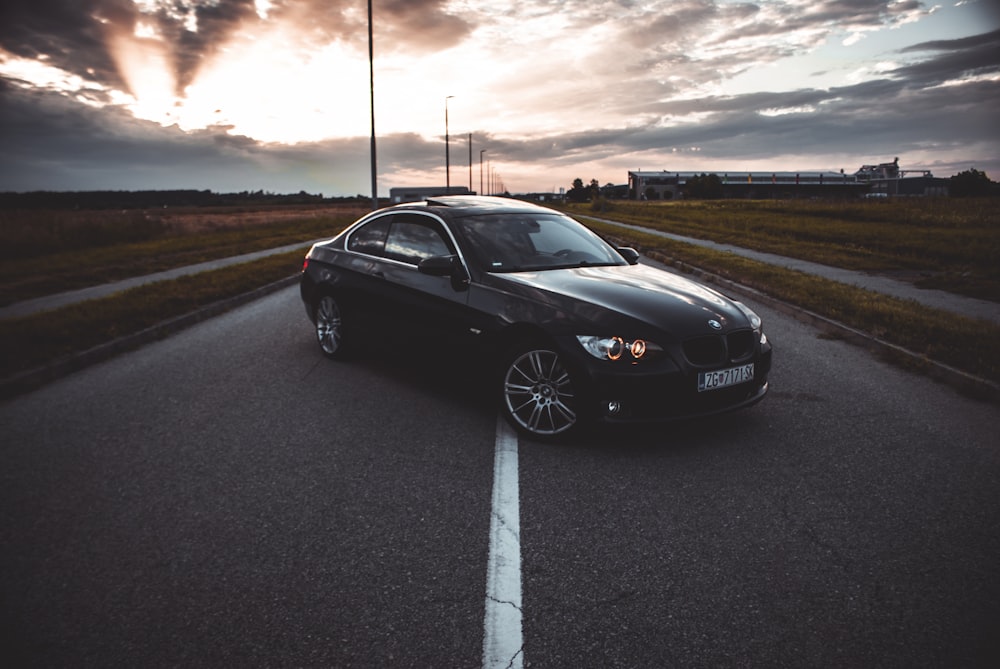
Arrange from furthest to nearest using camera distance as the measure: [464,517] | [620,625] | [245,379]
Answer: [245,379], [464,517], [620,625]

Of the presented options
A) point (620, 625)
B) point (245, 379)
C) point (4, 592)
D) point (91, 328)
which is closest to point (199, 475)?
point (4, 592)

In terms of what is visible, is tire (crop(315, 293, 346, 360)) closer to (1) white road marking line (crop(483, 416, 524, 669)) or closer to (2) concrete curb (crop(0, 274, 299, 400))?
(2) concrete curb (crop(0, 274, 299, 400))

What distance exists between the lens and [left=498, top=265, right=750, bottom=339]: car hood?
160 inches

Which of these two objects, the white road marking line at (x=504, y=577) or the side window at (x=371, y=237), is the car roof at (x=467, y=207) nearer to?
the side window at (x=371, y=237)

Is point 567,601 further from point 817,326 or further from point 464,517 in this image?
point 817,326

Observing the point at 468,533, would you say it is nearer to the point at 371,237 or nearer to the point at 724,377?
the point at 724,377

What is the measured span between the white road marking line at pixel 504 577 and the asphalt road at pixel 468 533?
47mm

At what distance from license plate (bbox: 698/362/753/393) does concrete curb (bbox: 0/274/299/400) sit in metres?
5.90

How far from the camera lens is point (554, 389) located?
13.9 feet

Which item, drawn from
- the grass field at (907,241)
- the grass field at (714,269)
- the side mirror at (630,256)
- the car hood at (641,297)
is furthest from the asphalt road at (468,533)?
the grass field at (907,241)

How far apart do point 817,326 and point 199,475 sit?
7482 millimetres

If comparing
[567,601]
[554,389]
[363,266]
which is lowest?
[567,601]

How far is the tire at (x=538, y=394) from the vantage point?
4168 mm

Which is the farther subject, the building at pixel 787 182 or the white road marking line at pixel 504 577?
the building at pixel 787 182
